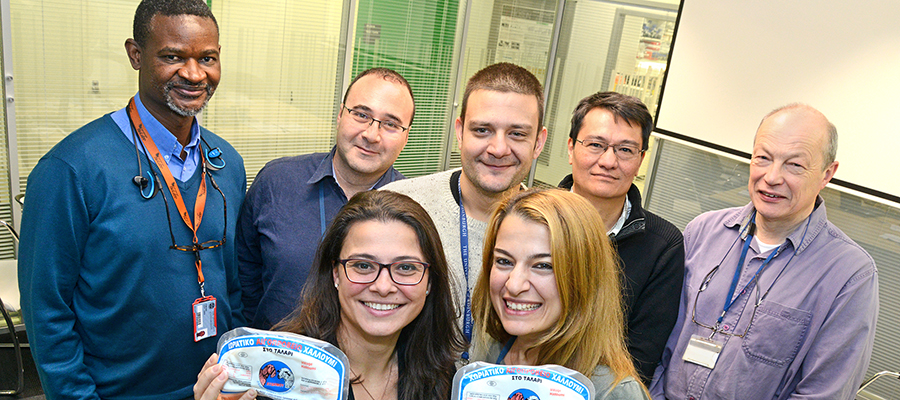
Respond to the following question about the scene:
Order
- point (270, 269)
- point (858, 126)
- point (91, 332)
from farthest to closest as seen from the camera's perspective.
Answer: point (858, 126)
point (270, 269)
point (91, 332)

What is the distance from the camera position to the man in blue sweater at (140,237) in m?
1.89

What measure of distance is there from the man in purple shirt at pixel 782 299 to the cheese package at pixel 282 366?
1635mm

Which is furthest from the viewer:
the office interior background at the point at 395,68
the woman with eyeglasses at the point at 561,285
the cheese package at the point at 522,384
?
the office interior background at the point at 395,68

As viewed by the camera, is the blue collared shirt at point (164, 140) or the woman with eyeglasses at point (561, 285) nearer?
the woman with eyeglasses at point (561, 285)

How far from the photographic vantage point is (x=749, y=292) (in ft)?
8.21

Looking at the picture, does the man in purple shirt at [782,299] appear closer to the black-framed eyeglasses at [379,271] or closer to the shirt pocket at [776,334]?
the shirt pocket at [776,334]

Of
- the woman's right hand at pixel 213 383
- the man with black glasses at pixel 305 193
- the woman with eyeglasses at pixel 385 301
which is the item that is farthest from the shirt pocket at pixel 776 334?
the woman's right hand at pixel 213 383

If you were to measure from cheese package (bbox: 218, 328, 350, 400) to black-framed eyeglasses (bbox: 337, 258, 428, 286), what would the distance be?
282 mm

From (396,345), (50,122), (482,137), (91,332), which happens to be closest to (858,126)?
(482,137)

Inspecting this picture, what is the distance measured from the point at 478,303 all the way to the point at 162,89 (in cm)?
127

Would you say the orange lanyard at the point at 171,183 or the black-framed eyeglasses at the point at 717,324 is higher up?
the orange lanyard at the point at 171,183

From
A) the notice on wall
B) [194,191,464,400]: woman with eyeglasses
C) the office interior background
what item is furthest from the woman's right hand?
the notice on wall

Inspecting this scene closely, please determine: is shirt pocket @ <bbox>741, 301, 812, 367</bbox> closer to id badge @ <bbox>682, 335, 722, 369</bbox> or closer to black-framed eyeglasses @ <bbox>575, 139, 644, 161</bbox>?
id badge @ <bbox>682, 335, 722, 369</bbox>

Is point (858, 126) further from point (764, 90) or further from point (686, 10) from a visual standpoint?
point (686, 10)
